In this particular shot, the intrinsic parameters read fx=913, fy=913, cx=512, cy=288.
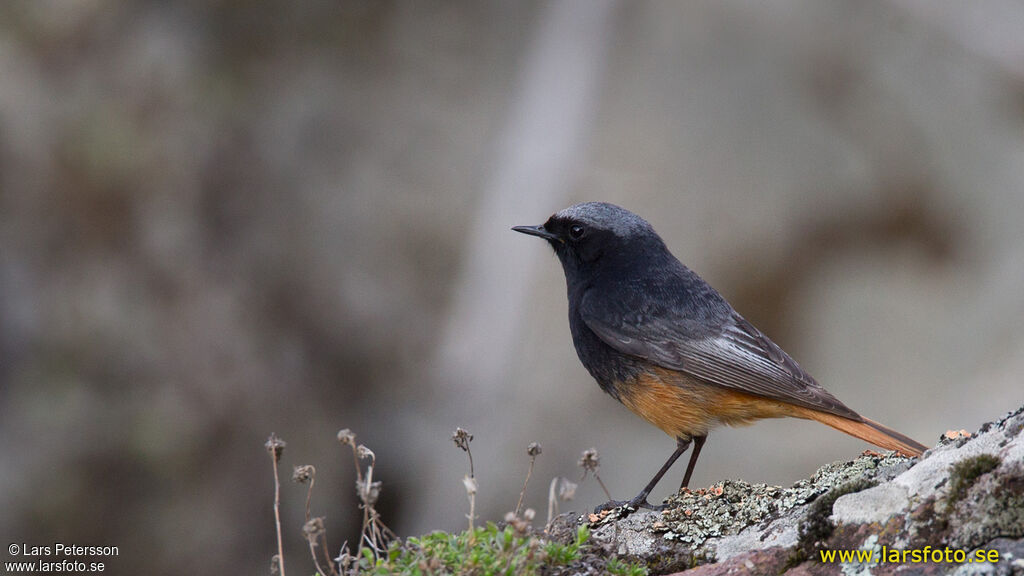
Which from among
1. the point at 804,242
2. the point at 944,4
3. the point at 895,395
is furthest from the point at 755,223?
the point at 944,4

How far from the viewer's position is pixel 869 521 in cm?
293

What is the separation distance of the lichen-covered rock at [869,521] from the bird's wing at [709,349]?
599mm

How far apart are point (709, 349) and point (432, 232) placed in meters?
5.57

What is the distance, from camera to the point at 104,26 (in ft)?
30.1

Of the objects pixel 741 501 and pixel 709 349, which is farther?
pixel 709 349

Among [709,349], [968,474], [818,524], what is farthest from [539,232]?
[968,474]

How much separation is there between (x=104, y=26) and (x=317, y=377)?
4138 millimetres

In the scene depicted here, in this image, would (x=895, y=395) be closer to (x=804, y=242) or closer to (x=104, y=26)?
(x=804, y=242)

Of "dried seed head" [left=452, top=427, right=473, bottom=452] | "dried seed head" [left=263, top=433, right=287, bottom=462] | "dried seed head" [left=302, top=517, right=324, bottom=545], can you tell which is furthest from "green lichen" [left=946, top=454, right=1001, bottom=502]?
"dried seed head" [left=263, top=433, right=287, bottom=462]

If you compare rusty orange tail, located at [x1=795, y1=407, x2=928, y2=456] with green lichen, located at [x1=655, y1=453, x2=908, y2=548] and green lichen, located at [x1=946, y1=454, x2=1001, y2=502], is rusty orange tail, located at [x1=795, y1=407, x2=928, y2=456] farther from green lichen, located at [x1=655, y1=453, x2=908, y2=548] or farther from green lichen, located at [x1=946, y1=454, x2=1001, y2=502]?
green lichen, located at [x1=946, y1=454, x2=1001, y2=502]

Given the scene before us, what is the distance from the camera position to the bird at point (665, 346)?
176 inches

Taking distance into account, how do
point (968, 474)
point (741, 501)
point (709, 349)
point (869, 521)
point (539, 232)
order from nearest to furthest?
point (968, 474) < point (869, 521) < point (741, 501) < point (709, 349) < point (539, 232)

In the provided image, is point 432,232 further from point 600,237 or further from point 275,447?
point 275,447

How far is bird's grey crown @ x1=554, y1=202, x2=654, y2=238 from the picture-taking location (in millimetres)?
5238
